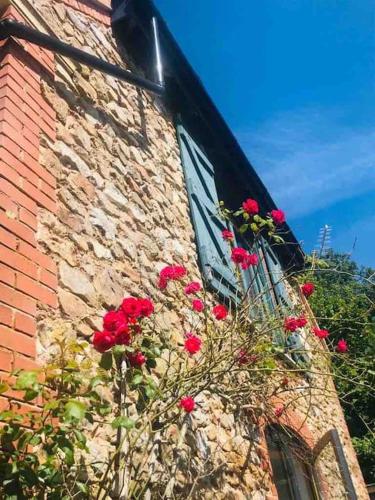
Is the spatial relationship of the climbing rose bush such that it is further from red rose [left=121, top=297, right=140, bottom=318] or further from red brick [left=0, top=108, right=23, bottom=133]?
red brick [left=0, top=108, right=23, bottom=133]

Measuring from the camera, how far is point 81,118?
10.1 ft

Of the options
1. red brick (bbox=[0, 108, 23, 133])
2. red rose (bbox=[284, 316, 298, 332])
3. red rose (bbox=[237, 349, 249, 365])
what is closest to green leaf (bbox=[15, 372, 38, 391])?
red brick (bbox=[0, 108, 23, 133])

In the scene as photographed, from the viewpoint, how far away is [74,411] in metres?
1.58

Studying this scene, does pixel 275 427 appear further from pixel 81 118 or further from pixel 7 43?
pixel 7 43

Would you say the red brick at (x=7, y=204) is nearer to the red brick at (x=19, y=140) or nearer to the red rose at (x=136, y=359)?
the red brick at (x=19, y=140)

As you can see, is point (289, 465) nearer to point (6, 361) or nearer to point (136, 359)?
point (136, 359)

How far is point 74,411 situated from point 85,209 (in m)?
1.38

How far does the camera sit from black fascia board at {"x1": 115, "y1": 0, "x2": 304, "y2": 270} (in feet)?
15.2

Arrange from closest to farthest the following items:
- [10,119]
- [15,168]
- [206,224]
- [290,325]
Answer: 1. [15,168]
2. [10,119]
3. [290,325]
4. [206,224]

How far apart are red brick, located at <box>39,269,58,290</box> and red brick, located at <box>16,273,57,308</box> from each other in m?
0.03

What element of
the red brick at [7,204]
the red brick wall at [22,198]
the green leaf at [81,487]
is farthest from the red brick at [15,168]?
the green leaf at [81,487]

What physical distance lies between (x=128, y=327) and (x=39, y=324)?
38 centimetres

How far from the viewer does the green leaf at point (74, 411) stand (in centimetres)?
156

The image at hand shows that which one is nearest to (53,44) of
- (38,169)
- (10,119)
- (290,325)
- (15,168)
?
(10,119)
